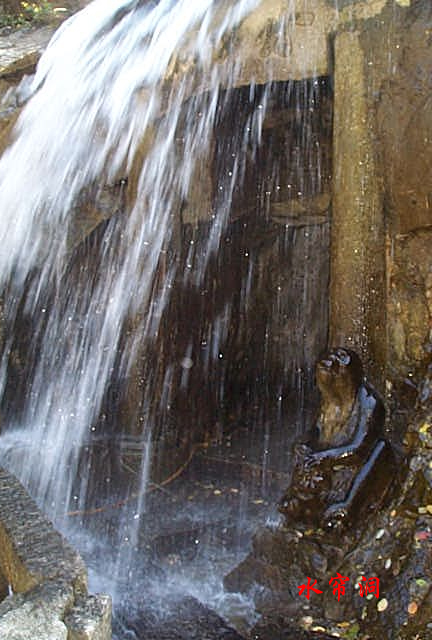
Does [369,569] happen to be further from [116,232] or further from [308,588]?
[116,232]

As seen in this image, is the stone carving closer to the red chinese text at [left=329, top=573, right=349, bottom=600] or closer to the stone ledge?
the red chinese text at [left=329, top=573, right=349, bottom=600]

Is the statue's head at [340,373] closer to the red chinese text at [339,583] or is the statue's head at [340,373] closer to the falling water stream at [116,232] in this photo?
the red chinese text at [339,583]

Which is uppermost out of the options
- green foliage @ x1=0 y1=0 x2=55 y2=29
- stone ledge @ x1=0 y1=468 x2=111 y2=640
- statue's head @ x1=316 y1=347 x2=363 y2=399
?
green foliage @ x1=0 y1=0 x2=55 y2=29

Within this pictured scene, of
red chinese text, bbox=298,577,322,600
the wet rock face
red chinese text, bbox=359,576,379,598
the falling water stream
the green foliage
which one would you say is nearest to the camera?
the wet rock face

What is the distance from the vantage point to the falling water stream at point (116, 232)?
5500 mm

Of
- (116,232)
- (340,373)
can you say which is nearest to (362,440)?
(340,373)

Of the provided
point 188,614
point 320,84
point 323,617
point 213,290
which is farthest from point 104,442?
point 320,84

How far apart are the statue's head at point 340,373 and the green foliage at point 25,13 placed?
170 inches

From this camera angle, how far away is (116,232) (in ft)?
20.7

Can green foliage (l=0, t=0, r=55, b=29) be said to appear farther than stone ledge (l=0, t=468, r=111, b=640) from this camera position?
Yes

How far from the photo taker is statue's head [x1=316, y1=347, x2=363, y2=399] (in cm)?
422

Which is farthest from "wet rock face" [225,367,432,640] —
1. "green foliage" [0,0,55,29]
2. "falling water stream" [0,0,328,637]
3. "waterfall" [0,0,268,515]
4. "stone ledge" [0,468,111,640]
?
"green foliage" [0,0,55,29]

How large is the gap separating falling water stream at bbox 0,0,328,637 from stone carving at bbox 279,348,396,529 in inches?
37.5

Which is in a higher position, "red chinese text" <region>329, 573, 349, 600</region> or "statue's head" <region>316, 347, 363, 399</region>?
"statue's head" <region>316, 347, 363, 399</region>
